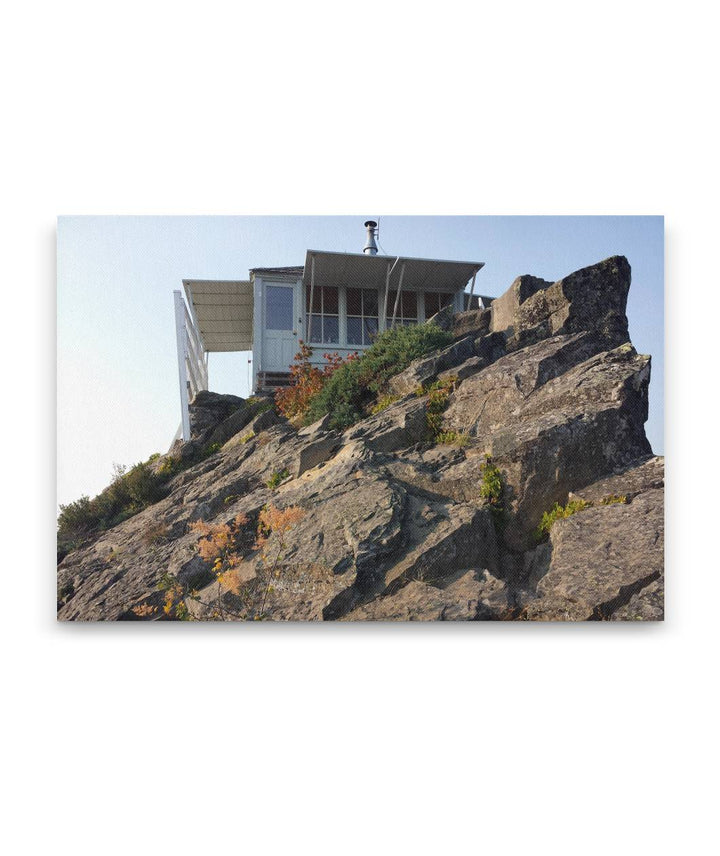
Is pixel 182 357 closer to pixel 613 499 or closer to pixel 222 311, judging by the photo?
pixel 222 311

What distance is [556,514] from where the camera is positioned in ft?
17.4

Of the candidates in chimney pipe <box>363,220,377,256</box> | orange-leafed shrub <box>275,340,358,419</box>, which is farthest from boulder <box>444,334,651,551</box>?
orange-leafed shrub <box>275,340,358,419</box>

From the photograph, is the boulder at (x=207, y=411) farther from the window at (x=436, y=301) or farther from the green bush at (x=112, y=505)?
the window at (x=436, y=301)

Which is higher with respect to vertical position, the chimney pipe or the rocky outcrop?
the chimney pipe

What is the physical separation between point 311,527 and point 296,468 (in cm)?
102

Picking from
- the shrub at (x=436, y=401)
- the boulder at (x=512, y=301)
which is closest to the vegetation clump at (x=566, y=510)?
the shrub at (x=436, y=401)

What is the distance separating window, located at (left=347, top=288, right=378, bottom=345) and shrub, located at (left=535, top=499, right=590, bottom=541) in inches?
200

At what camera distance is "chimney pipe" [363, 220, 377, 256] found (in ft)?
20.9

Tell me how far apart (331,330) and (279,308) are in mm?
882

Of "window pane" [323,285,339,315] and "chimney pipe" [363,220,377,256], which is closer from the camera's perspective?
"chimney pipe" [363,220,377,256]

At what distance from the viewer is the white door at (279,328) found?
9.29 metres

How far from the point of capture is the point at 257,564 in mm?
5375

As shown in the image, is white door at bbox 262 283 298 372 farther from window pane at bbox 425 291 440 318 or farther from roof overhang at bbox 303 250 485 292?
window pane at bbox 425 291 440 318
